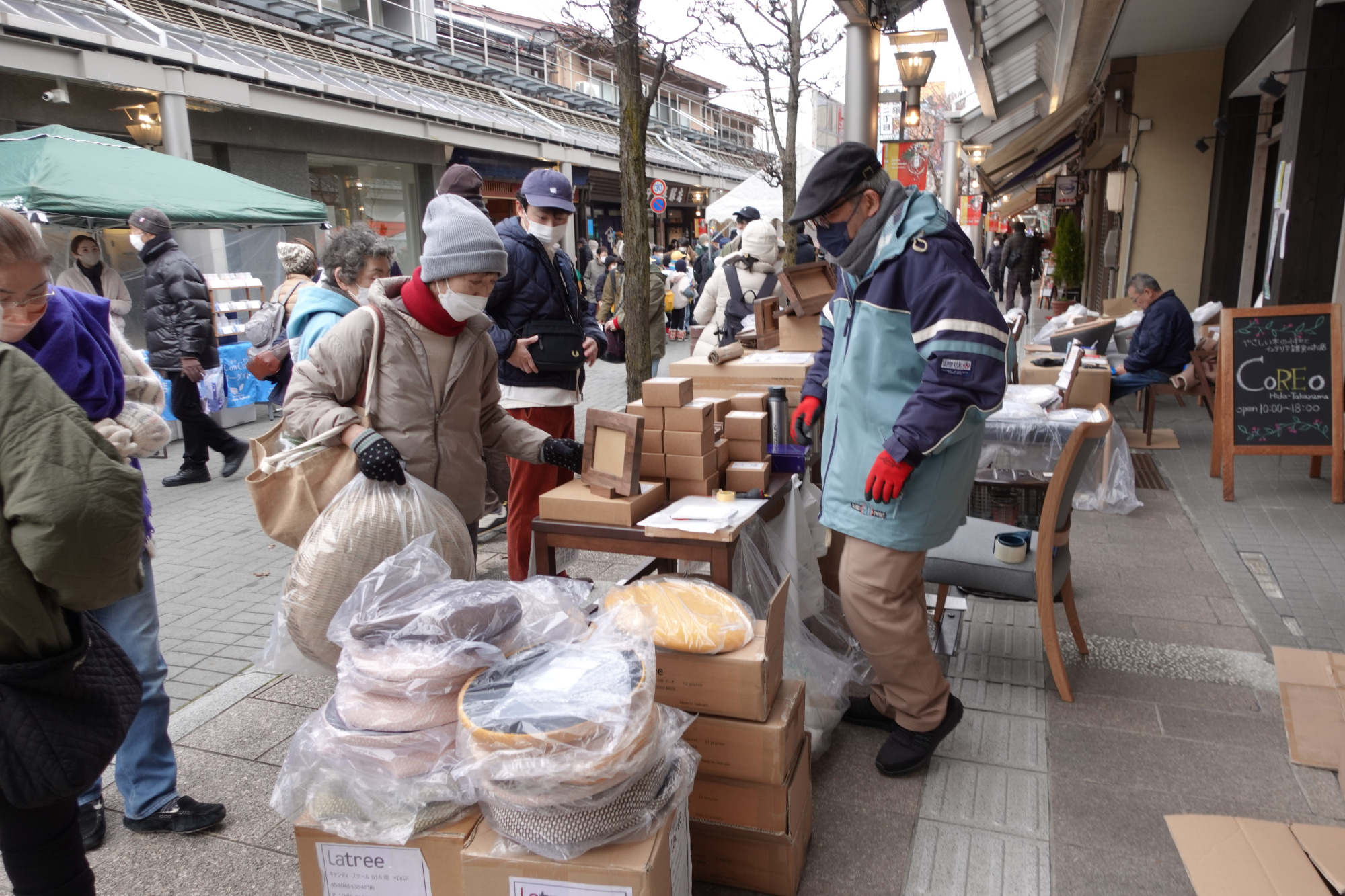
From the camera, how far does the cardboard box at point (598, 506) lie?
118 inches

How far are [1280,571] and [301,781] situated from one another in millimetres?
4952

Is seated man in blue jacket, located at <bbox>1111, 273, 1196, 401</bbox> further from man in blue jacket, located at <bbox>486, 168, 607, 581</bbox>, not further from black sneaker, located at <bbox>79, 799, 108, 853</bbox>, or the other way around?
black sneaker, located at <bbox>79, 799, 108, 853</bbox>

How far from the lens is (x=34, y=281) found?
7.18ft

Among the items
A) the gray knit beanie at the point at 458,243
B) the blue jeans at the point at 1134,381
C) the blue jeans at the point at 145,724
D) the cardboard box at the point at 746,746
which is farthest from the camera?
the blue jeans at the point at 1134,381

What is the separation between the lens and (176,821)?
2.75 meters

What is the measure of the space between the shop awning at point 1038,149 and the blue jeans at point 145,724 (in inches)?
626

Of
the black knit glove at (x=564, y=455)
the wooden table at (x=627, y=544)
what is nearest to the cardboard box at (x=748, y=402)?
the wooden table at (x=627, y=544)

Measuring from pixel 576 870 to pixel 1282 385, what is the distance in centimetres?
608

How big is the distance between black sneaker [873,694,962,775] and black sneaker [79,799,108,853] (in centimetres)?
249

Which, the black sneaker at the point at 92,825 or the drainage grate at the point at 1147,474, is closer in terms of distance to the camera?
the black sneaker at the point at 92,825

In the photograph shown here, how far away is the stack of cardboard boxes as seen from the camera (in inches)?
126

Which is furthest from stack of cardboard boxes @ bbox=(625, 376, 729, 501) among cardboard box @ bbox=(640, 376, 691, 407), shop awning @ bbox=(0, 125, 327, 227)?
shop awning @ bbox=(0, 125, 327, 227)

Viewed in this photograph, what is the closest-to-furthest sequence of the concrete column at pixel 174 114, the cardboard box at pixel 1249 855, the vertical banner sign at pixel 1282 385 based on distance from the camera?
the cardboard box at pixel 1249 855 < the vertical banner sign at pixel 1282 385 < the concrete column at pixel 174 114

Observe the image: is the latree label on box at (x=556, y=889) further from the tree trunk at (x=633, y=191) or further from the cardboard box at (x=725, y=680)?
the tree trunk at (x=633, y=191)
